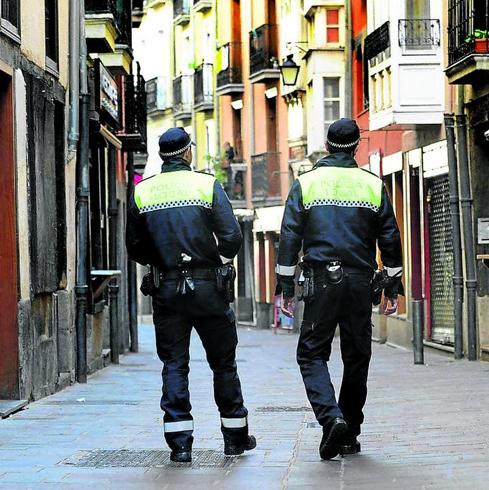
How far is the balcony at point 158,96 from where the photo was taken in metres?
60.0

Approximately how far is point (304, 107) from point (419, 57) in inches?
659

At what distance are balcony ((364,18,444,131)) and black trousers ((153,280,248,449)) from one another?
15605 mm

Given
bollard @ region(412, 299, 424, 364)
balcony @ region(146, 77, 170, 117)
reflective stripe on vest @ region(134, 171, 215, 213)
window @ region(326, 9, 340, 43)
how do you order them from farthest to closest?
balcony @ region(146, 77, 170, 117)
window @ region(326, 9, 340, 43)
bollard @ region(412, 299, 424, 364)
reflective stripe on vest @ region(134, 171, 215, 213)

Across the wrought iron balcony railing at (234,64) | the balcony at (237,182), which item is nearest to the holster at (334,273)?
the balcony at (237,182)

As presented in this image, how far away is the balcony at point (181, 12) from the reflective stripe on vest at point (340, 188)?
47489 mm

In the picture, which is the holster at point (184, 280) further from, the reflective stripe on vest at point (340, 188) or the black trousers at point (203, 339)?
the reflective stripe on vest at point (340, 188)

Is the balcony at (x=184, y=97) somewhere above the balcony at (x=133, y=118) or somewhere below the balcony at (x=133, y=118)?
above

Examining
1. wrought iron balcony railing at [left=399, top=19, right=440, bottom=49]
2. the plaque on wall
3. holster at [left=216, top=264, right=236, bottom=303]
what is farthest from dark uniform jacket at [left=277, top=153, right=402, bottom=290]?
wrought iron balcony railing at [left=399, top=19, right=440, bottom=49]

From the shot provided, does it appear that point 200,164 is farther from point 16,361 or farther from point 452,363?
point 16,361

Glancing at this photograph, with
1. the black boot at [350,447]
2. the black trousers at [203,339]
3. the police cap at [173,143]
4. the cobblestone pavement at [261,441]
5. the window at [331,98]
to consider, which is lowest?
the cobblestone pavement at [261,441]

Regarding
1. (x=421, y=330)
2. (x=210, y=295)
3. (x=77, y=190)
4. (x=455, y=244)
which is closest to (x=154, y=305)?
(x=210, y=295)

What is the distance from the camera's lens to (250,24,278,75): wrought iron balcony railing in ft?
152

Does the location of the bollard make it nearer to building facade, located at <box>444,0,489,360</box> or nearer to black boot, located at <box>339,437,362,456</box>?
building facade, located at <box>444,0,489,360</box>

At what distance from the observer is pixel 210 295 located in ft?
32.7
